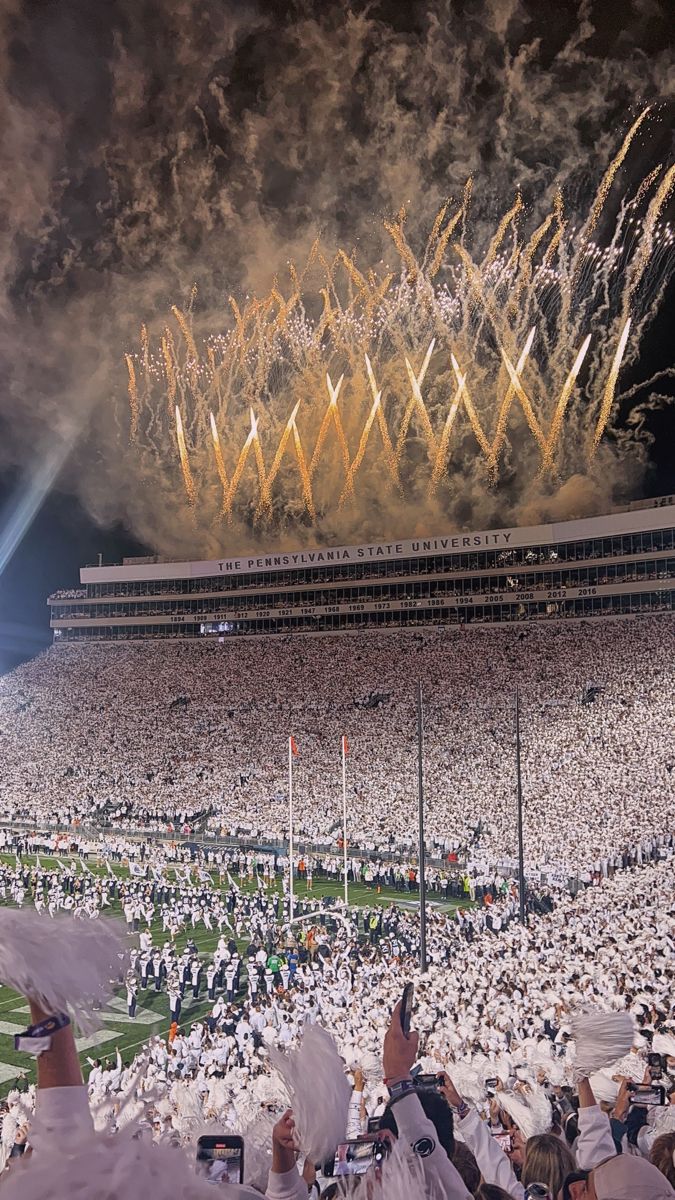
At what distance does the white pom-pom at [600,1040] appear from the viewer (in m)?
4.70

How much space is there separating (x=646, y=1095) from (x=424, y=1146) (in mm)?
2936

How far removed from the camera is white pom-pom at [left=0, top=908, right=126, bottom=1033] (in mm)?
2361

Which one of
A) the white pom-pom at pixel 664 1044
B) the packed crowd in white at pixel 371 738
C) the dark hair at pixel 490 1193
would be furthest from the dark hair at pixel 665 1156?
the packed crowd in white at pixel 371 738

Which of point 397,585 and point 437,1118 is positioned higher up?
point 397,585

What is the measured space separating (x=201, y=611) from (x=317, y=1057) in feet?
186

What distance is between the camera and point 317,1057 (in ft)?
10.4

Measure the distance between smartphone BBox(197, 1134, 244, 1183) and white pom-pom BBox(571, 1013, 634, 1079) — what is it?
222 centimetres

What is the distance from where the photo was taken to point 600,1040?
4750mm

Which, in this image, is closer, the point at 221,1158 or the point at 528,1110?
the point at 221,1158

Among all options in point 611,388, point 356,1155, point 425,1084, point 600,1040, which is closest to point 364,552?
point 611,388

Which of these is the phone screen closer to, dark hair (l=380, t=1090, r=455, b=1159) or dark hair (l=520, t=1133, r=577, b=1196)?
dark hair (l=380, t=1090, r=455, b=1159)

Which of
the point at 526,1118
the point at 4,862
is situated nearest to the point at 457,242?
the point at 4,862

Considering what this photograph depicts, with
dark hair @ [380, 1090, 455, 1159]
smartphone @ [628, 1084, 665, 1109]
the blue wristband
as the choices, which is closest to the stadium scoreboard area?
smartphone @ [628, 1084, 665, 1109]

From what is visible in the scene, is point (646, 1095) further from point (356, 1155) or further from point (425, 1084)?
point (356, 1155)
